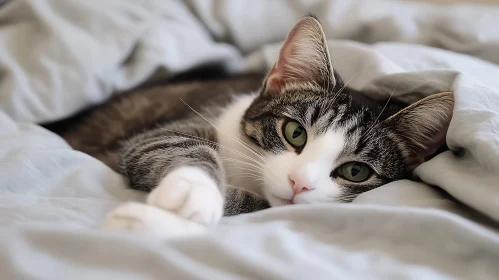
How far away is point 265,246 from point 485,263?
34 centimetres

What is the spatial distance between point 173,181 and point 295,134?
1.22ft

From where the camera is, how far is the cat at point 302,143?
0.93 m

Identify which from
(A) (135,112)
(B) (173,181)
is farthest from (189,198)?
(A) (135,112)

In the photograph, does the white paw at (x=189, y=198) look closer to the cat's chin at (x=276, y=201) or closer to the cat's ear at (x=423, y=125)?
the cat's chin at (x=276, y=201)

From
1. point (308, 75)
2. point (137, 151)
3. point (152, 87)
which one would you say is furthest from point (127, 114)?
point (308, 75)

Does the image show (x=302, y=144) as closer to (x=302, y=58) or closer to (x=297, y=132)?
(x=297, y=132)

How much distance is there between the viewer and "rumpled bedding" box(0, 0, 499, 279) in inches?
23.0

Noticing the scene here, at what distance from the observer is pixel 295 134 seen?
3.38 feet

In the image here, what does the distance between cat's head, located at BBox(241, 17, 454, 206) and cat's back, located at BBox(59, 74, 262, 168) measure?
1.09 ft

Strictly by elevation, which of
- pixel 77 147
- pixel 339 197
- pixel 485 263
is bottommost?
pixel 77 147

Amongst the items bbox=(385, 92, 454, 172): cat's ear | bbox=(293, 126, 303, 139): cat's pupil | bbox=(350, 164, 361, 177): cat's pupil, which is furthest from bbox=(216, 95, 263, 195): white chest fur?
bbox=(385, 92, 454, 172): cat's ear

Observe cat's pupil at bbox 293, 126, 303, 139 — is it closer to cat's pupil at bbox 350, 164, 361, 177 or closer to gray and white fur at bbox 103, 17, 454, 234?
gray and white fur at bbox 103, 17, 454, 234

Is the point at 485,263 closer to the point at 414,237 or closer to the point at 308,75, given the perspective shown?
the point at 414,237

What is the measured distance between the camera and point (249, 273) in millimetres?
579
